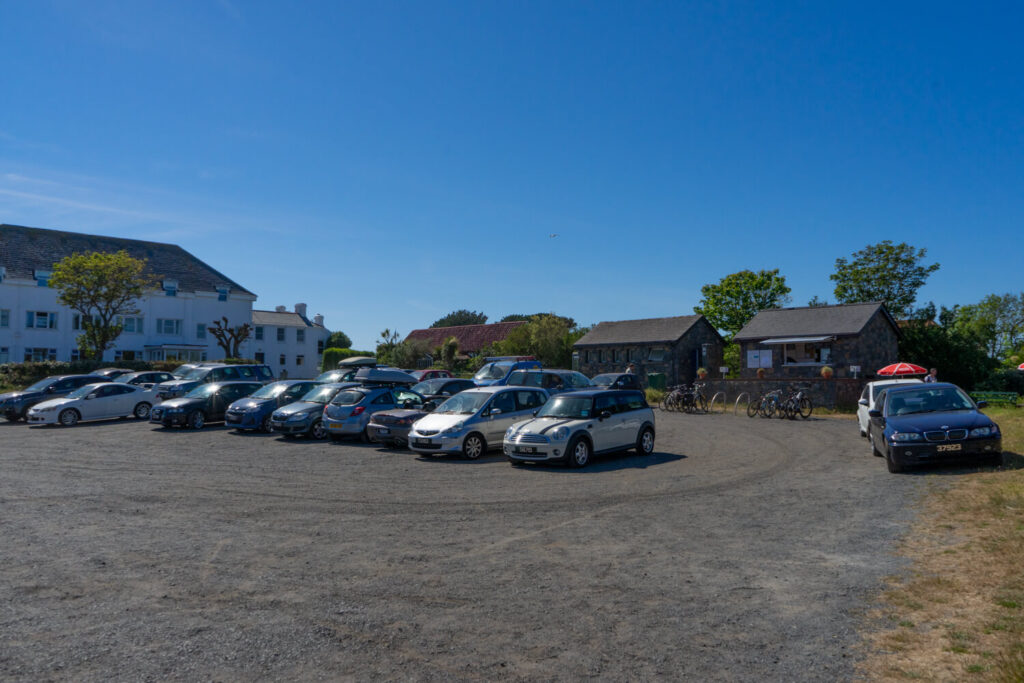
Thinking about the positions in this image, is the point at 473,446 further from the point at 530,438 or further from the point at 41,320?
the point at 41,320

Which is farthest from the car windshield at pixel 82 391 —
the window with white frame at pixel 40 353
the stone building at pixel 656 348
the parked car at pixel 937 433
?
the stone building at pixel 656 348

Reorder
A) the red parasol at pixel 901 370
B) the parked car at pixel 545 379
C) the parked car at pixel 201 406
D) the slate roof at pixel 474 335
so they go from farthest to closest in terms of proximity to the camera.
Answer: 1. the slate roof at pixel 474 335
2. the red parasol at pixel 901 370
3. the parked car at pixel 545 379
4. the parked car at pixel 201 406

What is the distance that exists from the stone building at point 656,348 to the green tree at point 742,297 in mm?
15086

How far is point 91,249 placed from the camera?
60125mm

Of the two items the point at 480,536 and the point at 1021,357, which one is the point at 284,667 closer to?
the point at 480,536

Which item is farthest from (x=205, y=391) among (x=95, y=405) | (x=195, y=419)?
(x=95, y=405)

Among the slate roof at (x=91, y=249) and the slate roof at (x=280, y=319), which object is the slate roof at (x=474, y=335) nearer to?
the slate roof at (x=280, y=319)

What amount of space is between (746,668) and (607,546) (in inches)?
134

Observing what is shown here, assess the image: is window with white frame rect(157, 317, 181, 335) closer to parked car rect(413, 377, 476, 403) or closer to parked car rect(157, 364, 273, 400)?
parked car rect(157, 364, 273, 400)

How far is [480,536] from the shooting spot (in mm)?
8766

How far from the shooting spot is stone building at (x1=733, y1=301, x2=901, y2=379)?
40.8 m

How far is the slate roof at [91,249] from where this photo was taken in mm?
55969

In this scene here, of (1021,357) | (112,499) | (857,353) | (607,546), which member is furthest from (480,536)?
(1021,357)

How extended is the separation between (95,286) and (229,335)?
61.0ft
